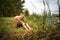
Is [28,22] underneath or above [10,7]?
underneath

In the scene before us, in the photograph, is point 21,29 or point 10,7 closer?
point 21,29

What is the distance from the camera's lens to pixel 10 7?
2.16m

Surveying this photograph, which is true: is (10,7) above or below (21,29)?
above

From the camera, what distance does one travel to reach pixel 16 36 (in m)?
1.96

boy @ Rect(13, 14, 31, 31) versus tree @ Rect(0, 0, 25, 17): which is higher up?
tree @ Rect(0, 0, 25, 17)

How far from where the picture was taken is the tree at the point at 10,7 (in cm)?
214

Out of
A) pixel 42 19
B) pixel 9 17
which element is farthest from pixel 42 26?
pixel 9 17

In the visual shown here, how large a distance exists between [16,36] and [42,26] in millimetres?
267

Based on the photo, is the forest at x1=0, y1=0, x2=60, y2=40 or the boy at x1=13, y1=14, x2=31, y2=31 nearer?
the forest at x1=0, y1=0, x2=60, y2=40

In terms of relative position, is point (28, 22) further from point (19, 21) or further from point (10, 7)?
point (10, 7)

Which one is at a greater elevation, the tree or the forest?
the tree

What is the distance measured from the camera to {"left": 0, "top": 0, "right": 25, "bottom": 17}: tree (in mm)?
2143

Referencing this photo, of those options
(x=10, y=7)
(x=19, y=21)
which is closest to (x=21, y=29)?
(x=19, y=21)

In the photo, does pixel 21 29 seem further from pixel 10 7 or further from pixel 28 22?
pixel 10 7
